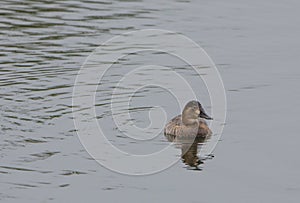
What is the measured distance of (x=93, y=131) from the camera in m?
15.2

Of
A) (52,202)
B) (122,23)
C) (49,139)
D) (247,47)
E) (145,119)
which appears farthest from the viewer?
(122,23)

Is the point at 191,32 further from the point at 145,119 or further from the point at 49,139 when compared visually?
the point at 49,139

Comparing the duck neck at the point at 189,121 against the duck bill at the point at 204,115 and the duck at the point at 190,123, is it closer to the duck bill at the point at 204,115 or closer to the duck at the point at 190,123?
the duck at the point at 190,123

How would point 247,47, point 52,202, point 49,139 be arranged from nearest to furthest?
point 52,202 < point 49,139 < point 247,47

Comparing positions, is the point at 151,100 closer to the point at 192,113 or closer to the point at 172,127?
the point at 192,113

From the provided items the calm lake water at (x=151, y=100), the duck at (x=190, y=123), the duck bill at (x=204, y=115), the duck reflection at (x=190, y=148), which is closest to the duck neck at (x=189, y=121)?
the duck at (x=190, y=123)

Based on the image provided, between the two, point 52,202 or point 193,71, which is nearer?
point 52,202

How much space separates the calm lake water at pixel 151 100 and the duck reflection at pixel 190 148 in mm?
183

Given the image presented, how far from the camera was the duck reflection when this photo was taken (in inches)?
555

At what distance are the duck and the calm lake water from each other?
0.40m

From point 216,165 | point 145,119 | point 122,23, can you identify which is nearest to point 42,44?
point 122,23

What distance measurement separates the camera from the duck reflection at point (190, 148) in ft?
46.3

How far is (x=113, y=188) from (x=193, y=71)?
6.65 metres

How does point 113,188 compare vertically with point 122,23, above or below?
below
